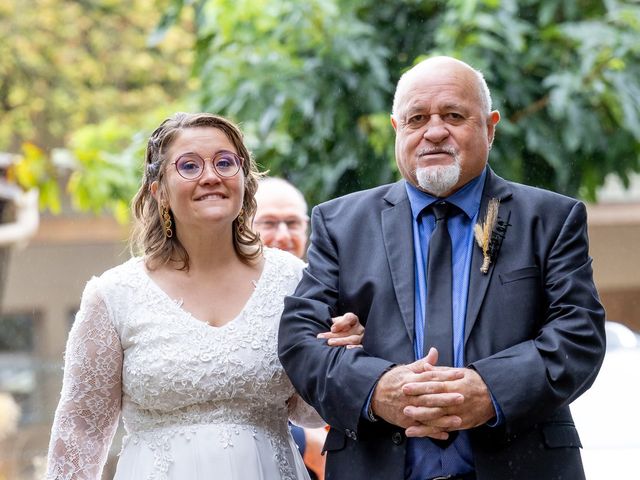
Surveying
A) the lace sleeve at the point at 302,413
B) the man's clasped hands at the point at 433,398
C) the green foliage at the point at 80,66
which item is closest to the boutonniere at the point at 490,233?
the man's clasped hands at the point at 433,398

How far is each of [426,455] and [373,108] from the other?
11.3 ft

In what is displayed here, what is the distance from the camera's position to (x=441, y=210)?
11.4ft

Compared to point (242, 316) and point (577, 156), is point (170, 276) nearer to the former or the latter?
point (242, 316)

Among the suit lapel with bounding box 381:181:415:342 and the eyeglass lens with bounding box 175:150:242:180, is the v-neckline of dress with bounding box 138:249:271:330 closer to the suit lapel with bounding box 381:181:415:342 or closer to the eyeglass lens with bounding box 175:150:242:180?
the eyeglass lens with bounding box 175:150:242:180

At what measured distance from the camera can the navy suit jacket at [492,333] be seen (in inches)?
124

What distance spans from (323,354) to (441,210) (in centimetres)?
57

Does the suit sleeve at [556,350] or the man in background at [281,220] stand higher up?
the man in background at [281,220]

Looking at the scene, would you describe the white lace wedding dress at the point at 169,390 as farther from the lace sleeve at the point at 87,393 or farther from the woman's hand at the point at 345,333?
the woman's hand at the point at 345,333

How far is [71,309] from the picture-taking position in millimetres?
20859

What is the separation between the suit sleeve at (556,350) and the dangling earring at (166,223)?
117 cm

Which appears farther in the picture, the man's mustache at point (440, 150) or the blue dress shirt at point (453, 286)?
the man's mustache at point (440, 150)

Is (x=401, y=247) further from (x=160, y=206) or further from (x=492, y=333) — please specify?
(x=160, y=206)

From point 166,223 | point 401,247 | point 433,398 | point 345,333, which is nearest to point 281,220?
point 166,223

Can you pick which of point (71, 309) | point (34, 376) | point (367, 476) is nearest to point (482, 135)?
point (367, 476)
